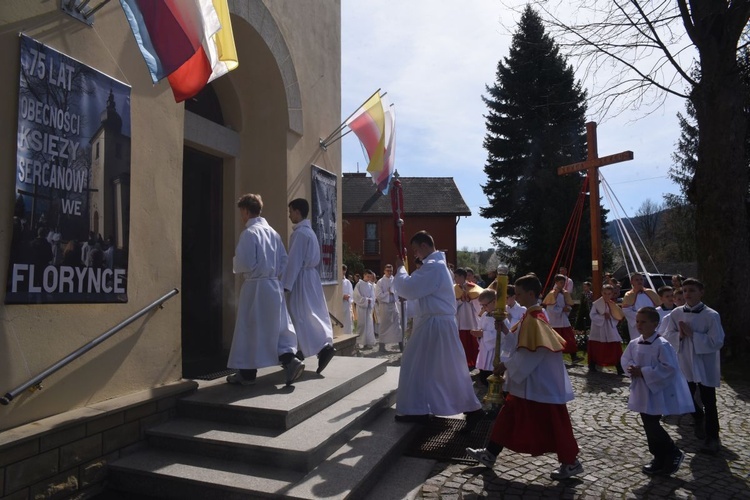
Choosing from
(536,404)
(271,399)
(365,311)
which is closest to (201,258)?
(271,399)

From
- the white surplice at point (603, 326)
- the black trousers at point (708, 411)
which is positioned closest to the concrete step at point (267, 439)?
the black trousers at point (708, 411)

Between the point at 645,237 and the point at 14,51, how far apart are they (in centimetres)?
5691

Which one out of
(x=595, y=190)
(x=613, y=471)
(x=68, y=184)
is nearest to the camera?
(x=68, y=184)

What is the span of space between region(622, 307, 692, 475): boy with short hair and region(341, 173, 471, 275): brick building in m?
31.9

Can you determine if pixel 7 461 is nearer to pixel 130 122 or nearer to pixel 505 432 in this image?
pixel 130 122

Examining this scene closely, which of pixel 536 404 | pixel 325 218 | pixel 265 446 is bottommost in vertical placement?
pixel 265 446

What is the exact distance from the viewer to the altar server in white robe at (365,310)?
549 inches

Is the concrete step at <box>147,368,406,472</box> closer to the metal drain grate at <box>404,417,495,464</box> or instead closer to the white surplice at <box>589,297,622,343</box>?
the metal drain grate at <box>404,417,495,464</box>

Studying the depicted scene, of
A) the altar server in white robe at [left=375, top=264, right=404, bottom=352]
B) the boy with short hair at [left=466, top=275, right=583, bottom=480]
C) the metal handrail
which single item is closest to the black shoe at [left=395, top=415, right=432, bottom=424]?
the boy with short hair at [left=466, top=275, right=583, bottom=480]

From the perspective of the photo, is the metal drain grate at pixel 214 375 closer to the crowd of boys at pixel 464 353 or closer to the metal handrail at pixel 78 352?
the crowd of boys at pixel 464 353

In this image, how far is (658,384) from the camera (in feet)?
16.0

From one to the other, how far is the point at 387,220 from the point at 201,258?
31.4 meters

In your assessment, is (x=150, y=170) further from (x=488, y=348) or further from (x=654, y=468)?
(x=488, y=348)

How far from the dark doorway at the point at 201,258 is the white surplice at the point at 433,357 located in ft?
9.01
